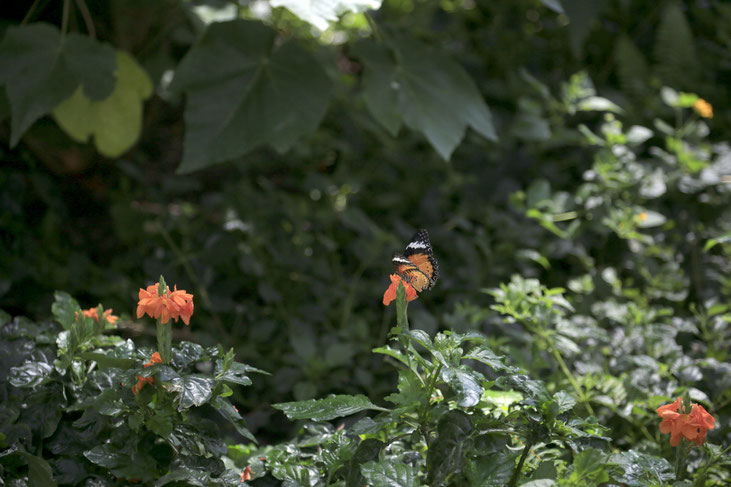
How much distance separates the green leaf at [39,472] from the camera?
81 centimetres

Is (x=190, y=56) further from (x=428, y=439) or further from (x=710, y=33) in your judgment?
(x=710, y=33)

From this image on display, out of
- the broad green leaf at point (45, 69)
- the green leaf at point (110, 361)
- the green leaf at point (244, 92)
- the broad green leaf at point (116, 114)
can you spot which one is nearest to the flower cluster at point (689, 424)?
the green leaf at point (110, 361)

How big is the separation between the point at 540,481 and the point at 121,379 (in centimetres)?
50

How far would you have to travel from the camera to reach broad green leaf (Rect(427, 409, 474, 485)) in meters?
0.74

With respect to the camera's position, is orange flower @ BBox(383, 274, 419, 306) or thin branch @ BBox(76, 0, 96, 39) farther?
thin branch @ BBox(76, 0, 96, 39)

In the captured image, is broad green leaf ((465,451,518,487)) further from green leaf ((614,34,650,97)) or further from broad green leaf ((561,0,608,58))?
green leaf ((614,34,650,97))

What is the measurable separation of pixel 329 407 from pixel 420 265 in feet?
0.70

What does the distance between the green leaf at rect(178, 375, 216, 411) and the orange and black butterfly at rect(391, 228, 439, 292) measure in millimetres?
268

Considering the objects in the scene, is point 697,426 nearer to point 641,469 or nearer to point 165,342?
point 641,469

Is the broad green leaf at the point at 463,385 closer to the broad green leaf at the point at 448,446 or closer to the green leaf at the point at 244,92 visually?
the broad green leaf at the point at 448,446

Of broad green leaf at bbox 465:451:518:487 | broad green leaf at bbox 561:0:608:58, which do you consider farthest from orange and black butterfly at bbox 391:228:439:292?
broad green leaf at bbox 561:0:608:58

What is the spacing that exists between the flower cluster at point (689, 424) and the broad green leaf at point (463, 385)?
26 centimetres

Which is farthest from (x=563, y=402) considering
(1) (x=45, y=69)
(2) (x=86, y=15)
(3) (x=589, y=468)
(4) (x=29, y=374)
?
(2) (x=86, y=15)

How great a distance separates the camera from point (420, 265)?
2.85 ft
